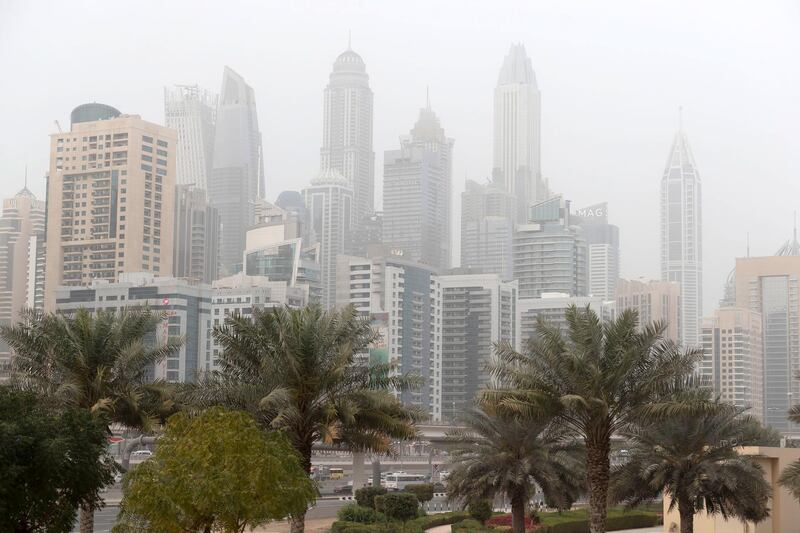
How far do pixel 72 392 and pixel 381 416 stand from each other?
302 inches

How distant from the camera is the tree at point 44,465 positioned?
21.9 meters

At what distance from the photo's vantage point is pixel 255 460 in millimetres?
23109

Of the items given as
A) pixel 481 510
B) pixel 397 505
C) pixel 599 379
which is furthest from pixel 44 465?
pixel 481 510

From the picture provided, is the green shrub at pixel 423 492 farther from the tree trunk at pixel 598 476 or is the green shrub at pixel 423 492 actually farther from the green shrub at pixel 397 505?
→ the tree trunk at pixel 598 476

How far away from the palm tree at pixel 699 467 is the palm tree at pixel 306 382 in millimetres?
7729

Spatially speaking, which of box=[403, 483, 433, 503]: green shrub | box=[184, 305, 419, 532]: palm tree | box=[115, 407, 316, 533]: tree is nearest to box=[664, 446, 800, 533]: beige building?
box=[184, 305, 419, 532]: palm tree

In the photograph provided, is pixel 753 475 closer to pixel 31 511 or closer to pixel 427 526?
pixel 427 526

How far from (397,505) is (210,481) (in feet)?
68.8

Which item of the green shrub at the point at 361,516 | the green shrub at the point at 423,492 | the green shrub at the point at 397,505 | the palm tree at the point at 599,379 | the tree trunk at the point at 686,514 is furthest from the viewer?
the green shrub at the point at 423,492

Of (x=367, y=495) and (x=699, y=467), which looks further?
(x=367, y=495)

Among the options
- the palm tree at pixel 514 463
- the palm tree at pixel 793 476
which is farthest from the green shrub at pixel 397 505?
the palm tree at pixel 793 476

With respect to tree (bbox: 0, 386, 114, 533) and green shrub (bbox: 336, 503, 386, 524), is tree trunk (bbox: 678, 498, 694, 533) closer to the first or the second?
green shrub (bbox: 336, 503, 386, 524)

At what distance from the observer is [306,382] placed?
29.7 meters

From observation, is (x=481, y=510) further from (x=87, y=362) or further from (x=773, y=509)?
(x=87, y=362)
